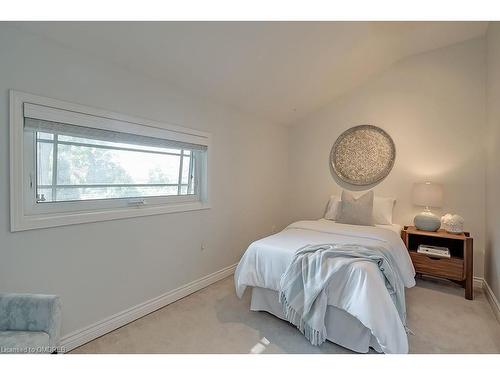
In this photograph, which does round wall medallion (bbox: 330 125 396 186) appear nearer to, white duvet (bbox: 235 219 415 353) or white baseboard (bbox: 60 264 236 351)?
white duvet (bbox: 235 219 415 353)

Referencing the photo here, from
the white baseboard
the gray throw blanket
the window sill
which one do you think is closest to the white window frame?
the window sill

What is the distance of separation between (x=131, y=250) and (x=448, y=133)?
3782 millimetres

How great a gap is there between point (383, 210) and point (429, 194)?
1.79 ft

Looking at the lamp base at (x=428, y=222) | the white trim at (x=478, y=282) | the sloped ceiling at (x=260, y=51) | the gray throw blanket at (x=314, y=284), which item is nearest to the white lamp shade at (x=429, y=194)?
the lamp base at (x=428, y=222)

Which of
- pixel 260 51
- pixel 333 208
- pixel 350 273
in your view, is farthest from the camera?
pixel 333 208

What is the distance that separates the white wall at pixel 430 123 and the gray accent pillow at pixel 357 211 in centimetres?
55

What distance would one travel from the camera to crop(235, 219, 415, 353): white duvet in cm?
165

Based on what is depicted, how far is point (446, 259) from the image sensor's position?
285 centimetres

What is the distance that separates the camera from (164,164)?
2.69m

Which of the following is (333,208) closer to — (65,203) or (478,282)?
(478,282)

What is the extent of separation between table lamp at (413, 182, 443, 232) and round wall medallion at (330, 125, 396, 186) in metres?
0.56

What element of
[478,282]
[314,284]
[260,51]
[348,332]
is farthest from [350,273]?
[478,282]

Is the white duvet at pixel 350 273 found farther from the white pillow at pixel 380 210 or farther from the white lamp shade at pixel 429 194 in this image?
the white lamp shade at pixel 429 194

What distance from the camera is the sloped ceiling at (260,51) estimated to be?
6.27 ft
